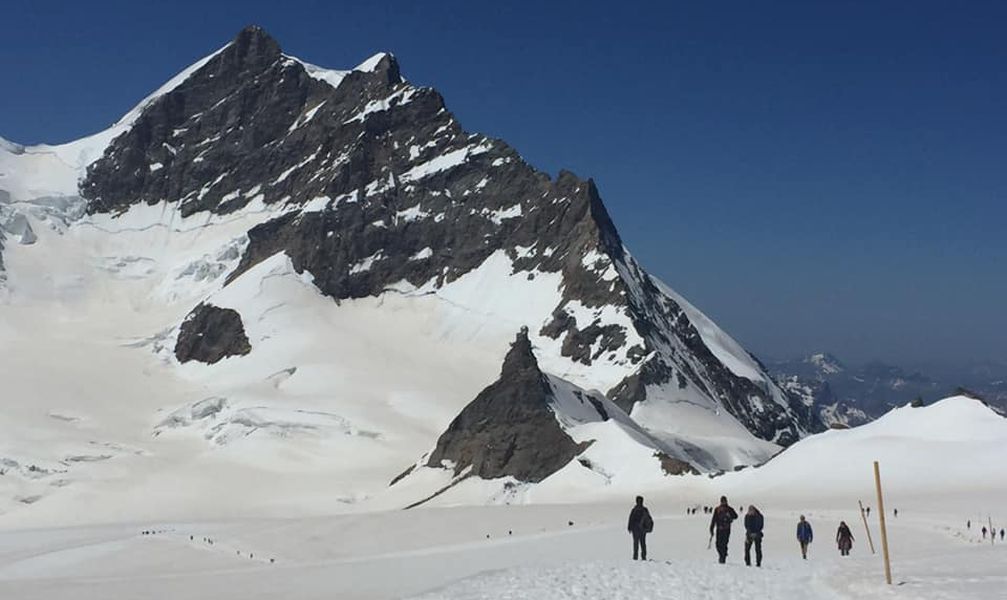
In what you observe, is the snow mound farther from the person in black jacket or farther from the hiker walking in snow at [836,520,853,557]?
the person in black jacket

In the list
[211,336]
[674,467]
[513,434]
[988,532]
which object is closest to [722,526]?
[988,532]

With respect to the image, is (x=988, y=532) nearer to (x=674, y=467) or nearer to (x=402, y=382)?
(x=674, y=467)

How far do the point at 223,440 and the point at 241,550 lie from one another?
81400 millimetres

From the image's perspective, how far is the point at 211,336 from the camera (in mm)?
176125

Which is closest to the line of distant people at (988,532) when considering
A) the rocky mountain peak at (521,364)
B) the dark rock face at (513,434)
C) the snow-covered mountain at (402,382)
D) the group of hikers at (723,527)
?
the group of hikers at (723,527)

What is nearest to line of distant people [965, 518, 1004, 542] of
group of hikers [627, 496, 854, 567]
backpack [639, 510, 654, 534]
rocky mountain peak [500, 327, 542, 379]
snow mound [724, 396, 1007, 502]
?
snow mound [724, 396, 1007, 502]

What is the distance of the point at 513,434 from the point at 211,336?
91.5m

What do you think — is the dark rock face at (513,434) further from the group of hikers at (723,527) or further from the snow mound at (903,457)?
the group of hikers at (723,527)

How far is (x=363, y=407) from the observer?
145375 millimetres

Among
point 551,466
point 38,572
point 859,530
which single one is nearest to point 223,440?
point 551,466

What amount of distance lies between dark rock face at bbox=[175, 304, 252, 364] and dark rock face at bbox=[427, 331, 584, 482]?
240ft

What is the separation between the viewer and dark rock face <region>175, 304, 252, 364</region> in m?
172

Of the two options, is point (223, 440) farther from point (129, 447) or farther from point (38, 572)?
point (38, 572)

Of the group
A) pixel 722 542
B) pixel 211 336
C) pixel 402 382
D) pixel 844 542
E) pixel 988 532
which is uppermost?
pixel 211 336
